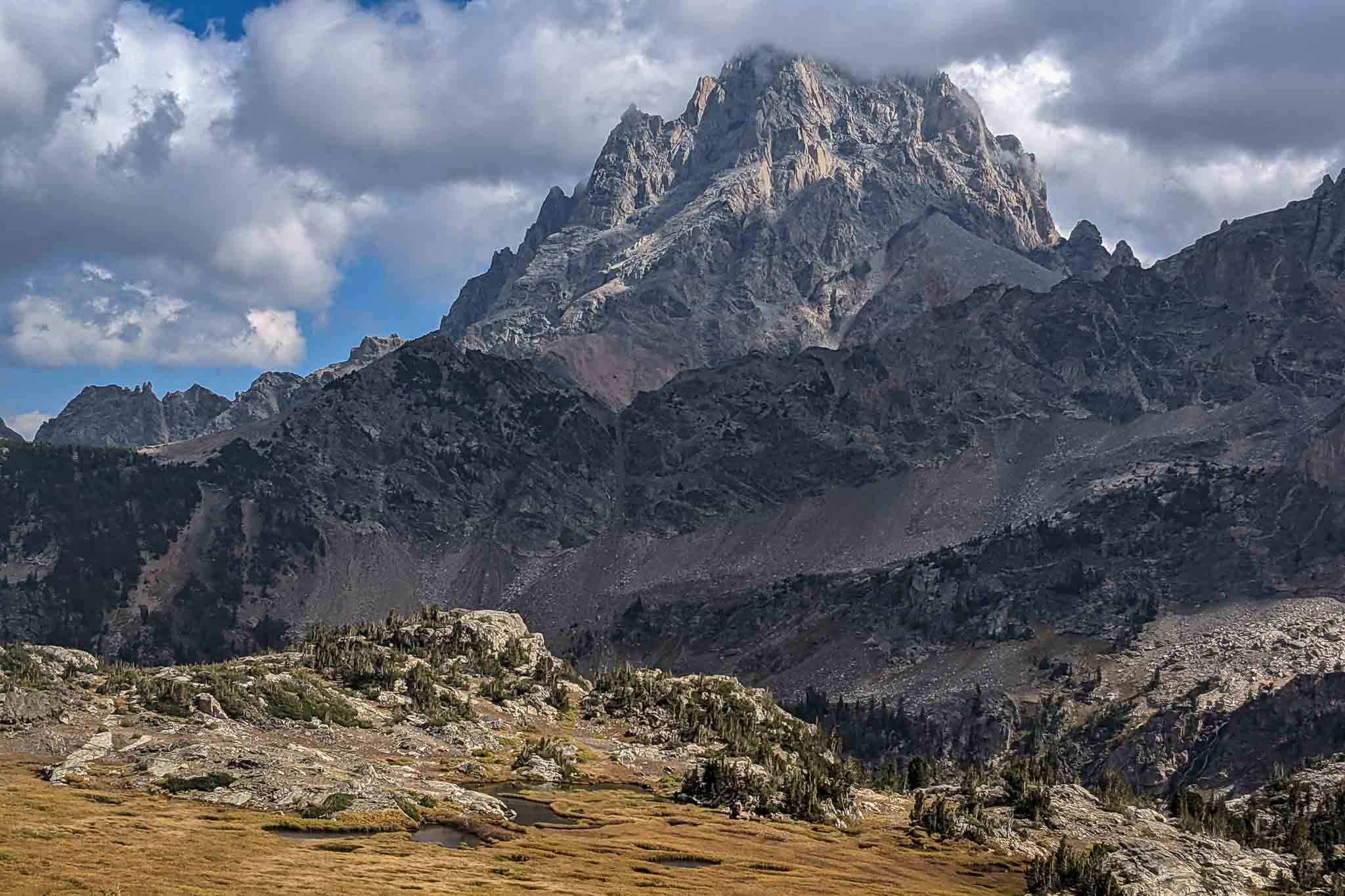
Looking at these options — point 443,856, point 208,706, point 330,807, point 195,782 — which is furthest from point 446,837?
point 208,706

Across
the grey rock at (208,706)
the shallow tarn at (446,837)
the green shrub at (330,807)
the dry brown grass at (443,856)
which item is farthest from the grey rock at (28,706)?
the shallow tarn at (446,837)

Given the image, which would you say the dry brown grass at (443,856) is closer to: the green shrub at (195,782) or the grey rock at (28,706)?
the green shrub at (195,782)

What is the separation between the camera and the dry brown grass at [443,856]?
78375mm

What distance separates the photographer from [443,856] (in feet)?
308

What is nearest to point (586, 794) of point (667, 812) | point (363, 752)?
point (667, 812)

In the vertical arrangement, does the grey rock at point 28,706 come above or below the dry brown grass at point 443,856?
above

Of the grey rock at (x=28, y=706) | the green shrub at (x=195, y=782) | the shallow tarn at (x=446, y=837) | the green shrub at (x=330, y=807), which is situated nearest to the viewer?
the shallow tarn at (x=446, y=837)

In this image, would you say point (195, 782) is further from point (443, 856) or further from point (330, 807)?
point (443, 856)

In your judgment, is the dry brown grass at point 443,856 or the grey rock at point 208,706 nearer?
the dry brown grass at point 443,856

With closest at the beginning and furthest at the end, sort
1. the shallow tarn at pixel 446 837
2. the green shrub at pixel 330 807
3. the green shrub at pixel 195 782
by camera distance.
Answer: the shallow tarn at pixel 446 837 → the green shrub at pixel 330 807 → the green shrub at pixel 195 782

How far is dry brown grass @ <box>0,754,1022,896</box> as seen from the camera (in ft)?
257

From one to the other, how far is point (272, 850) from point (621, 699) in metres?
89.9

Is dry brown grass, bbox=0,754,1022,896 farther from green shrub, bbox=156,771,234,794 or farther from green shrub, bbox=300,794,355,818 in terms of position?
green shrub, bbox=156,771,234,794

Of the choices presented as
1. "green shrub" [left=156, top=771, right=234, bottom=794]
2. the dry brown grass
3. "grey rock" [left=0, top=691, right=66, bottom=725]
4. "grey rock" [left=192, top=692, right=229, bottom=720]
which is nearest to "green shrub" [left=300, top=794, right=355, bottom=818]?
the dry brown grass
